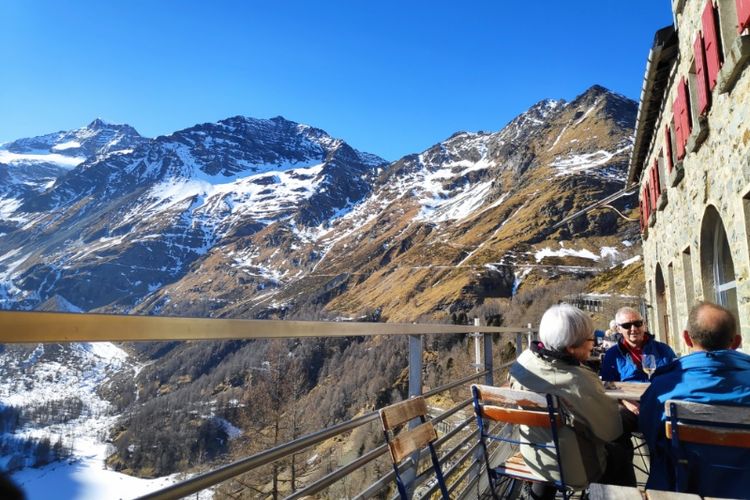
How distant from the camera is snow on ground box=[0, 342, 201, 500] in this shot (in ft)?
3.22

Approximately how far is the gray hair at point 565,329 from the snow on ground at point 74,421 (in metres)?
1.71

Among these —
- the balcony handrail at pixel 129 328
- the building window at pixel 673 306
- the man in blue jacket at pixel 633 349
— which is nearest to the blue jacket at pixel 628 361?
the man in blue jacket at pixel 633 349

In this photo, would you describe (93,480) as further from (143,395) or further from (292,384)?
(292,384)

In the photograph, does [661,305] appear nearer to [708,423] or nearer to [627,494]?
[708,423]

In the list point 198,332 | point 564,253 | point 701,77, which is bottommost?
point 198,332

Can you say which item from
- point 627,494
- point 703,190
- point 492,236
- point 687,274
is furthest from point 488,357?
point 492,236

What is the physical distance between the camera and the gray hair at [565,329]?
2373 millimetres

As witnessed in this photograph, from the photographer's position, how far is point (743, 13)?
14.0ft

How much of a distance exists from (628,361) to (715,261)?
295 centimetres

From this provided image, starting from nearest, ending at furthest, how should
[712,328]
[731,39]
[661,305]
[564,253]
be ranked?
1. [712,328]
2. [731,39]
3. [661,305]
4. [564,253]

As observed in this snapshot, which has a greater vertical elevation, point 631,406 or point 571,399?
point 571,399

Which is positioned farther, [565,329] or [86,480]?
[565,329]

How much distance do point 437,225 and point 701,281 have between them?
5312 inches

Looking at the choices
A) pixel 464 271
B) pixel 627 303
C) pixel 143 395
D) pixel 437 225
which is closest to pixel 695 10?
Answer: pixel 143 395
